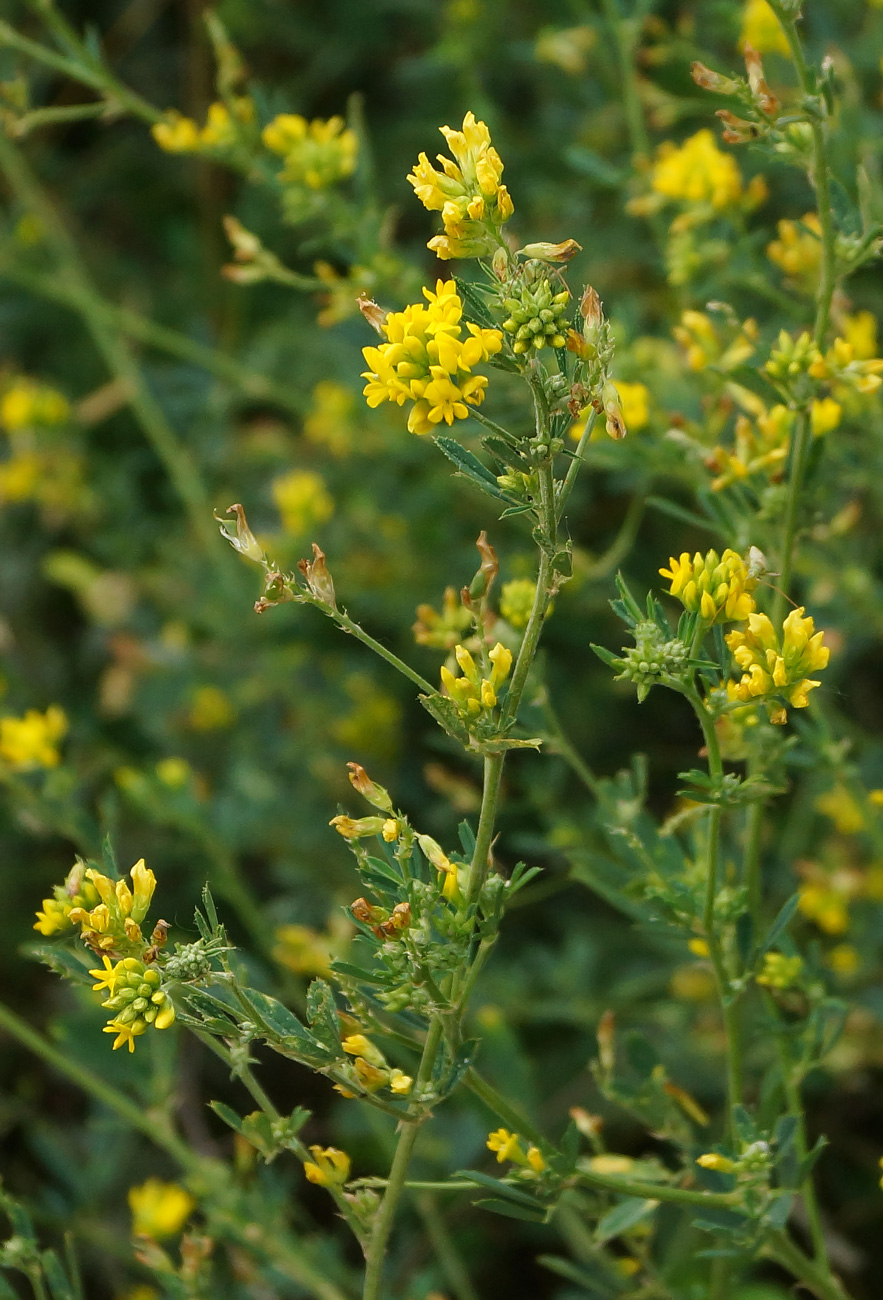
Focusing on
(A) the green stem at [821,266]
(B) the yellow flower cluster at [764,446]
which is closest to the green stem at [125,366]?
(B) the yellow flower cluster at [764,446]

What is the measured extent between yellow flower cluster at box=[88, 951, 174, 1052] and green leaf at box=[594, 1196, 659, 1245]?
74cm

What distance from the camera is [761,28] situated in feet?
8.66

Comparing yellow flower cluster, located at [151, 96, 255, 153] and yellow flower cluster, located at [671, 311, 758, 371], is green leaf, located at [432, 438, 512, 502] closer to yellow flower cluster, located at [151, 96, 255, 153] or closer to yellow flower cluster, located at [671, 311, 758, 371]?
yellow flower cluster, located at [671, 311, 758, 371]

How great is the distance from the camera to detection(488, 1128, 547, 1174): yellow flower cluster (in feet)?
4.77

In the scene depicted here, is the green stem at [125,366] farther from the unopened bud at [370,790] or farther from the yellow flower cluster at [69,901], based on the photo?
the unopened bud at [370,790]

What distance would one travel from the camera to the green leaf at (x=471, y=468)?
1314mm

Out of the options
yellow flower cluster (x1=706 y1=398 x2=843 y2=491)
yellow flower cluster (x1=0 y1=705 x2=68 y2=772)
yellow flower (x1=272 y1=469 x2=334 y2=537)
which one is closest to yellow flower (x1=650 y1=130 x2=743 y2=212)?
yellow flower cluster (x1=706 y1=398 x2=843 y2=491)

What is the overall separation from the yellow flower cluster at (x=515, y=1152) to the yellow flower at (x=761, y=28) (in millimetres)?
2136

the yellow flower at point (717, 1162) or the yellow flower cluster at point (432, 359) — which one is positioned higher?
the yellow flower cluster at point (432, 359)

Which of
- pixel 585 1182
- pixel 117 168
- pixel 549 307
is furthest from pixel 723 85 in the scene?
pixel 117 168

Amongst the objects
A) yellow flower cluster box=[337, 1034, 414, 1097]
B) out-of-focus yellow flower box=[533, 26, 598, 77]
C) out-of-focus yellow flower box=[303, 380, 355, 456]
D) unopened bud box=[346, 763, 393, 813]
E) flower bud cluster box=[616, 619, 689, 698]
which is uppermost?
out-of-focus yellow flower box=[533, 26, 598, 77]

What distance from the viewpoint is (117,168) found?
4.39 meters

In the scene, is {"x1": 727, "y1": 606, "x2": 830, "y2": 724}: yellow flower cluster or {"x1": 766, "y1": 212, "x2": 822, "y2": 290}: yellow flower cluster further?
{"x1": 766, "y1": 212, "x2": 822, "y2": 290}: yellow flower cluster

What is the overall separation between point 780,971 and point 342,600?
6.01ft
